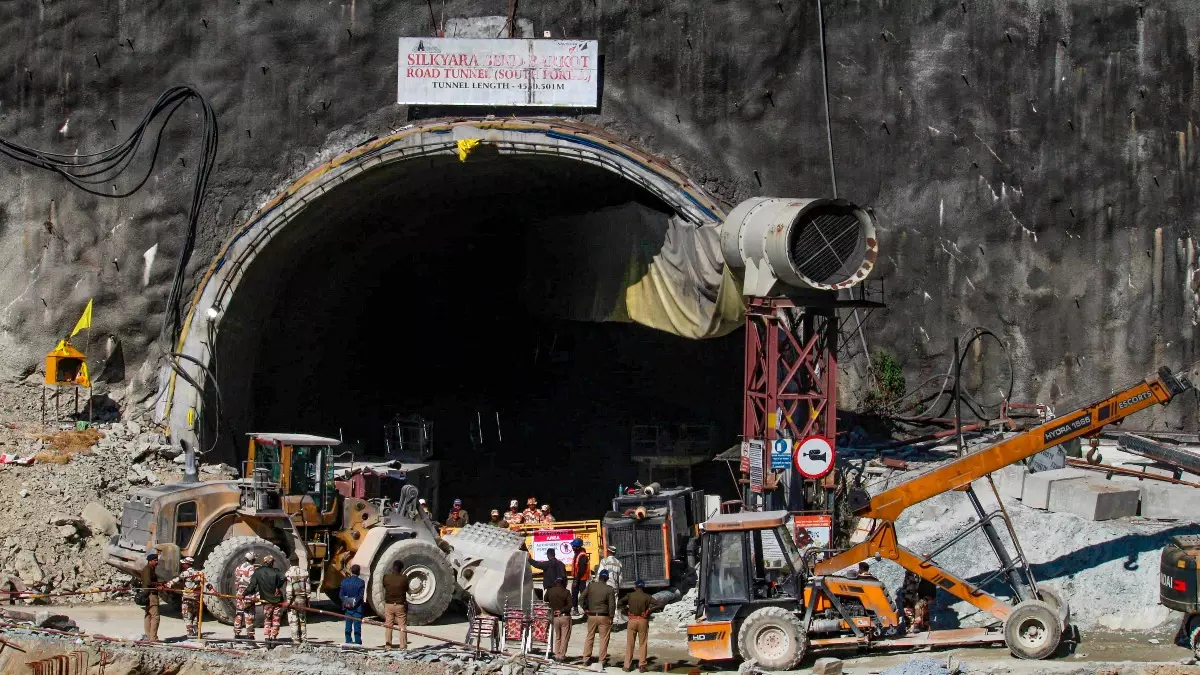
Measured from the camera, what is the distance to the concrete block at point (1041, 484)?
21.9 m

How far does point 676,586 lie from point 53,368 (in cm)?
1243

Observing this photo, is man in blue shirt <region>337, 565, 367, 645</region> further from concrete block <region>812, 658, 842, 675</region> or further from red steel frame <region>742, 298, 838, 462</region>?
red steel frame <region>742, 298, 838, 462</region>

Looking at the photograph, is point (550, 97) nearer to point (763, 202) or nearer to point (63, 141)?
point (763, 202)

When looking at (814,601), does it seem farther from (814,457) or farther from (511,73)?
(511,73)

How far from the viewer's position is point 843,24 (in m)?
28.2

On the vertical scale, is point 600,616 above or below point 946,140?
below

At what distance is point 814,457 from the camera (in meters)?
21.3

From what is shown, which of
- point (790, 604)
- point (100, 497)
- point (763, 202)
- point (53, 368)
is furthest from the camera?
point (53, 368)

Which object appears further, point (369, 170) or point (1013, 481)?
point (369, 170)

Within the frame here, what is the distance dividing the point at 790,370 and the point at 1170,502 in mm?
5733

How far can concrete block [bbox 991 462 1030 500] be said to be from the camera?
22.6 metres

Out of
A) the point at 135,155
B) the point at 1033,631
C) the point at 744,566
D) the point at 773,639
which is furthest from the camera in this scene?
the point at 135,155

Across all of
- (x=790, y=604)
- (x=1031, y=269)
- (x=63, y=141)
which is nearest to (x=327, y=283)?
(x=63, y=141)

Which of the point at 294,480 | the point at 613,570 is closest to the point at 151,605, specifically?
the point at 294,480
